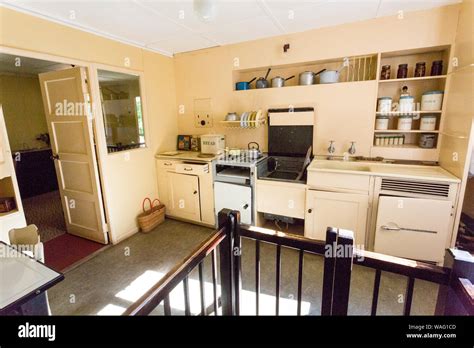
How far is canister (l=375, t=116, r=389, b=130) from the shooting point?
8.67ft

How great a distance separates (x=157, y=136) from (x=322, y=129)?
2.26 metres

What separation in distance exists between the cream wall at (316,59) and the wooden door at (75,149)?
1.48m

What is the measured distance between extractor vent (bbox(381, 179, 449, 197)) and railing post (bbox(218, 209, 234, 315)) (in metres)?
1.81

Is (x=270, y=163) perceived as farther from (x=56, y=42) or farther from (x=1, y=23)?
(x=1, y=23)

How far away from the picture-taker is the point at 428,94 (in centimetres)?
237

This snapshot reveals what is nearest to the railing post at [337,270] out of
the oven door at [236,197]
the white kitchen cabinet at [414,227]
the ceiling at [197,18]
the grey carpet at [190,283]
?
the grey carpet at [190,283]

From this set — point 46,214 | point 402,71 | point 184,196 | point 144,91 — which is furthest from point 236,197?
point 46,214

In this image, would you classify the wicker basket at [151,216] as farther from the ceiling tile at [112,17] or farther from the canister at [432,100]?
the canister at [432,100]

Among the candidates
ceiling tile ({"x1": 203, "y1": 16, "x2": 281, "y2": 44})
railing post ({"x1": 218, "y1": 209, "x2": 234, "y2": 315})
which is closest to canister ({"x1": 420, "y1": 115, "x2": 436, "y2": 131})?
ceiling tile ({"x1": 203, "y1": 16, "x2": 281, "y2": 44})

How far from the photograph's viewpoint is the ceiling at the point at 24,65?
3.49m

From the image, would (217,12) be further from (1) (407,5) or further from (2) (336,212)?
(2) (336,212)

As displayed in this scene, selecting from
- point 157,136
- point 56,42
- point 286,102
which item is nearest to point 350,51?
point 286,102

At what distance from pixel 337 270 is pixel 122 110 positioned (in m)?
3.78

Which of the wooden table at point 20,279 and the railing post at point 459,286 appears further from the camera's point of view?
the wooden table at point 20,279
